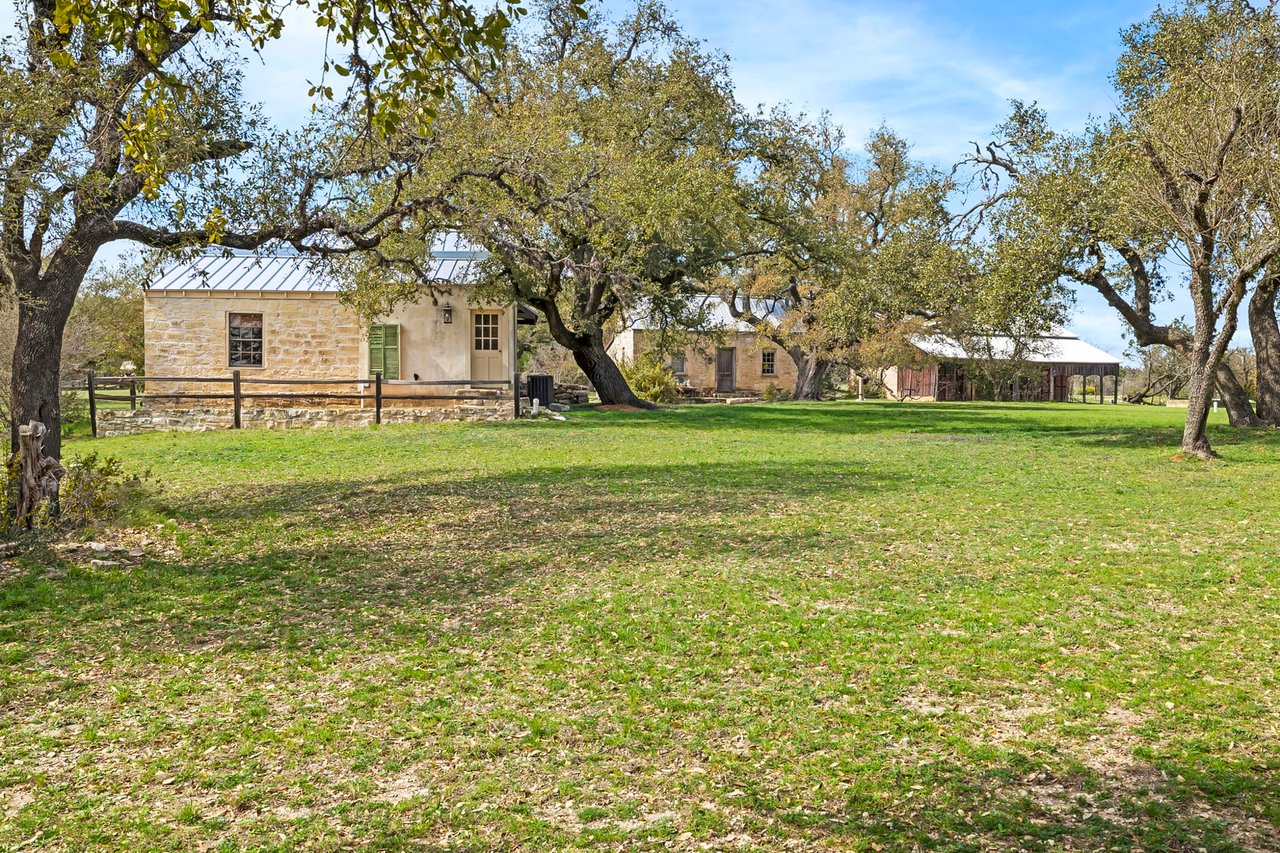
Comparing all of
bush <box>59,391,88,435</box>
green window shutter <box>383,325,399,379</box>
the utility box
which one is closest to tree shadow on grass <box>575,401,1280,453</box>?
the utility box

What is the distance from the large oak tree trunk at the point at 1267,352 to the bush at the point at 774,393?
74.3 ft

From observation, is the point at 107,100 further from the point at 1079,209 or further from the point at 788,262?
the point at 788,262

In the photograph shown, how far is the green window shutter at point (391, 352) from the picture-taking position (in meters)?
24.9

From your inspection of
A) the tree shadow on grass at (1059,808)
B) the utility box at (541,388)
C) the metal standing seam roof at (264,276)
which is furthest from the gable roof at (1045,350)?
the tree shadow on grass at (1059,808)

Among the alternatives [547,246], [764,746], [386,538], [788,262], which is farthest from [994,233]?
[764,746]

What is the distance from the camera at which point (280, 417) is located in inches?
885

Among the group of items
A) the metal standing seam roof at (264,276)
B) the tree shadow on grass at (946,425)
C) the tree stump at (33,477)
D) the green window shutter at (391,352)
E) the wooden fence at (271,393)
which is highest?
the metal standing seam roof at (264,276)

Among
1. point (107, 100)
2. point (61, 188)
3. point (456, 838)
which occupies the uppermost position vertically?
point (107, 100)

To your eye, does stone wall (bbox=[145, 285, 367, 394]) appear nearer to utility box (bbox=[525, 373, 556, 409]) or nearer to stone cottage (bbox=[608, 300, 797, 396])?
utility box (bbox=[525, 373, 556, 409])

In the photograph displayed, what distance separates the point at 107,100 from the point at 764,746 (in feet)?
28.3

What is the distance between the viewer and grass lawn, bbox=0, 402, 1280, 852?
3.55 meters

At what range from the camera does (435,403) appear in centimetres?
2452

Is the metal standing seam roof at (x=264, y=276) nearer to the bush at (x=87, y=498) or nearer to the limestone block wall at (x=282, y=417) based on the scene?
the limestone block wall at (x=282, y=417)

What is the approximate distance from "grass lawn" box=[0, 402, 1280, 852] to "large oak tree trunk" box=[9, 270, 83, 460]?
1.62 meters
